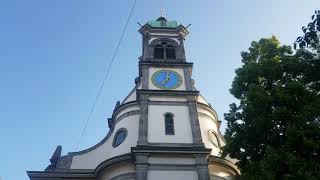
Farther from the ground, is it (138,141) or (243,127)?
(138,141)

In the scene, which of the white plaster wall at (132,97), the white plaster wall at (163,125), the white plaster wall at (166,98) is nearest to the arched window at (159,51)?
the white plaster wall at (132,97)

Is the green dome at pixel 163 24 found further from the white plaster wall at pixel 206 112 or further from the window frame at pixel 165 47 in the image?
the white plaster wall at pixel 206 112

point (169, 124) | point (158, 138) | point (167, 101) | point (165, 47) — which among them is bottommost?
point (158, 138)

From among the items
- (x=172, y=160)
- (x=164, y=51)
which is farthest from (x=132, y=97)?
(x=172, y=160)

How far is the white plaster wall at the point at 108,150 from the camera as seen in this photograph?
25.9m

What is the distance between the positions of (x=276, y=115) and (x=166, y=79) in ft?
45.4

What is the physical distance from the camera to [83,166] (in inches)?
1054

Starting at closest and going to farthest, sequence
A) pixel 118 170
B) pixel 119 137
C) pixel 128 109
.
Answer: pixel 118 170, pixel 119 137, pixel 128 109

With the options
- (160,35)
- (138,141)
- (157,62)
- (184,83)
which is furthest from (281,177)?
(160,35)

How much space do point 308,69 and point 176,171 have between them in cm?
979

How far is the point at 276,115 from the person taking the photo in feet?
51.4

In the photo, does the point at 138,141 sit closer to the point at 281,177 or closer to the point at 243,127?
the point at 243,127

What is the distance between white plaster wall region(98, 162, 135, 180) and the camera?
23.9 m

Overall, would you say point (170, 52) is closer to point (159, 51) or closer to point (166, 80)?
point (159, 51)
